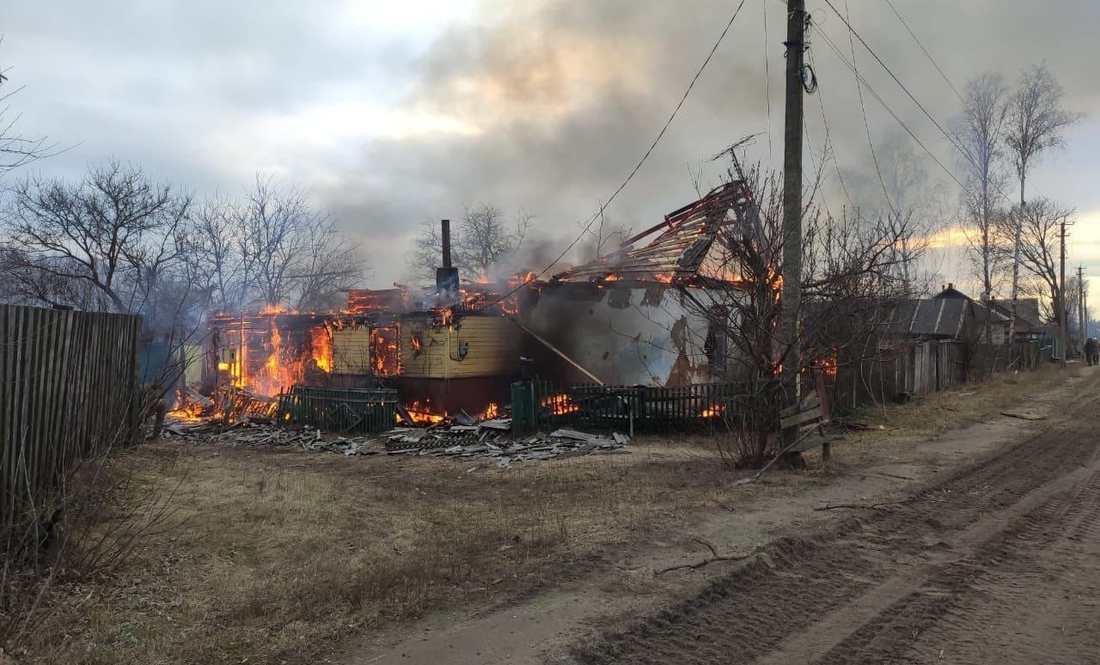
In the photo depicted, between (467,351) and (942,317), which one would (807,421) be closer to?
(467,351)

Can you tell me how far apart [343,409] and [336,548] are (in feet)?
34.4

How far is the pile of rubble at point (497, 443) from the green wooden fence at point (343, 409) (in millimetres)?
1040

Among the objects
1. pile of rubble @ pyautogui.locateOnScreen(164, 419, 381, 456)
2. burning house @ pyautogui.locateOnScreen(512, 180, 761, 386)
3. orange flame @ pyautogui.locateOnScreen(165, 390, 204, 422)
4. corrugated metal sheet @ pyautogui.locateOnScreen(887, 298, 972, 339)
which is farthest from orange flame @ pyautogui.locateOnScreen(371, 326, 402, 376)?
corrugated metal sheet @ pyautogui.locateOnScreen(887, 298, 972, 339)

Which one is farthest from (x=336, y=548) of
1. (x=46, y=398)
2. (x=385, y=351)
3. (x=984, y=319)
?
(x=984, y=319)

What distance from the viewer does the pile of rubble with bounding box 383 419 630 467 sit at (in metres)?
12.1

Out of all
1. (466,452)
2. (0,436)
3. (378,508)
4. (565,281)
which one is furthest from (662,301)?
(0,436)

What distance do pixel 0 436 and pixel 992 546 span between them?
26.9 ft

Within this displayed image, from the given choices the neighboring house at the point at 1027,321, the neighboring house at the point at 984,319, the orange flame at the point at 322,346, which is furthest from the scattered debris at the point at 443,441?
the neighboring house at the point at 1027,321

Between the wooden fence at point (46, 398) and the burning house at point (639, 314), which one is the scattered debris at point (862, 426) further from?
the wooden fence at point (46, 398)

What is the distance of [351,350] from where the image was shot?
819 inches

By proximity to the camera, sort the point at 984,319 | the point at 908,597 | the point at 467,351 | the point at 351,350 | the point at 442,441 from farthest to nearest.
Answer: the point at 984,319, the point at 351,350, the point at 467,351, the point at 442,441, the point at 908,597

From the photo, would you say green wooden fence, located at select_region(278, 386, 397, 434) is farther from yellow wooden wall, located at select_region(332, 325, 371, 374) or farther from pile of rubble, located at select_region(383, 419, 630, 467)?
yellow wooden wall, located at select_region(332, 325, 371, 374)

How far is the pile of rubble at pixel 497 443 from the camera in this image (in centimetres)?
1214

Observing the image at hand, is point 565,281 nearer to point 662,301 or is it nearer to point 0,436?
point 662,301
